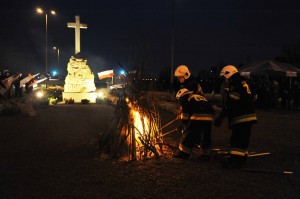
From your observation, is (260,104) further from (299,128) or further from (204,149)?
(204,149)

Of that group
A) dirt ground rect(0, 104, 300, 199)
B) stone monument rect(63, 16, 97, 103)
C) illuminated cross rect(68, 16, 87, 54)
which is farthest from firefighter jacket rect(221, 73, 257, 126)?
illuminated cross rect(68, 16, 87, 54)

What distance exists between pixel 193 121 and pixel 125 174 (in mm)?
1972

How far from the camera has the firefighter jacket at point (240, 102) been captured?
21.4 ft

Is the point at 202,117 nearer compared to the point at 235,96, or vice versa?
the point at 235,96

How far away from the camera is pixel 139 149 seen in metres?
7.34

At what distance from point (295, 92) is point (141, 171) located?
1924 centimetres

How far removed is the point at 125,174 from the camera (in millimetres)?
5871

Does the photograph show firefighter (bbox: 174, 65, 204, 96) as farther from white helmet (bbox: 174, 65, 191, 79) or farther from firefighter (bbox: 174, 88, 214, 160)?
firefighter (bbox: 174, 88, 214, 160)

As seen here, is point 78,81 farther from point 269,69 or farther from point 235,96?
point 235,96

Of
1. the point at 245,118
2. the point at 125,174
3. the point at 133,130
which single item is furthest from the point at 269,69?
the point at 125,174

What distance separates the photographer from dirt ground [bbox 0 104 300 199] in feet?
16.4

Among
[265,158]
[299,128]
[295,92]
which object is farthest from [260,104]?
[265,158]

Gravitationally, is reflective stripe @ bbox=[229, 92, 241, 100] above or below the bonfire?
above

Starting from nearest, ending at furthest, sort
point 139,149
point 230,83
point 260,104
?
point 230,83, point 139,149, point 260,104
